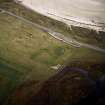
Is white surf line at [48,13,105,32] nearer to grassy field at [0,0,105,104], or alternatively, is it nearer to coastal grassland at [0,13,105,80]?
grassy field at [0,0,105,104]

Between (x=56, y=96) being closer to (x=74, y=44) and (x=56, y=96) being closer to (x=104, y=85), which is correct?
(x=104, y=85)

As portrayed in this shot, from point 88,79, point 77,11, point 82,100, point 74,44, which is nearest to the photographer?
point 82,100

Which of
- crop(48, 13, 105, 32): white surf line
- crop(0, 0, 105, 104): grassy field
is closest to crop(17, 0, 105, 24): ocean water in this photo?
crop(48, 13, 105, 32): white surf line

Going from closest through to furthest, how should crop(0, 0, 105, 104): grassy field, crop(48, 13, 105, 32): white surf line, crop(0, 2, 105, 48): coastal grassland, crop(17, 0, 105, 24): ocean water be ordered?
crop(0, 0, 105, 104): grassy field, crop(0, 2, 105, 48): coastal grassland, crop(48, 13, 105, 32): white surf line, crop(17, 0, 105, 24): ocean water

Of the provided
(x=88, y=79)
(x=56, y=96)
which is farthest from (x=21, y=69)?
(x=88, y=79)

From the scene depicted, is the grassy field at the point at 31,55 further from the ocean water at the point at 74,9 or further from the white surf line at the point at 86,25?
the ocean water at the point at 74,9
